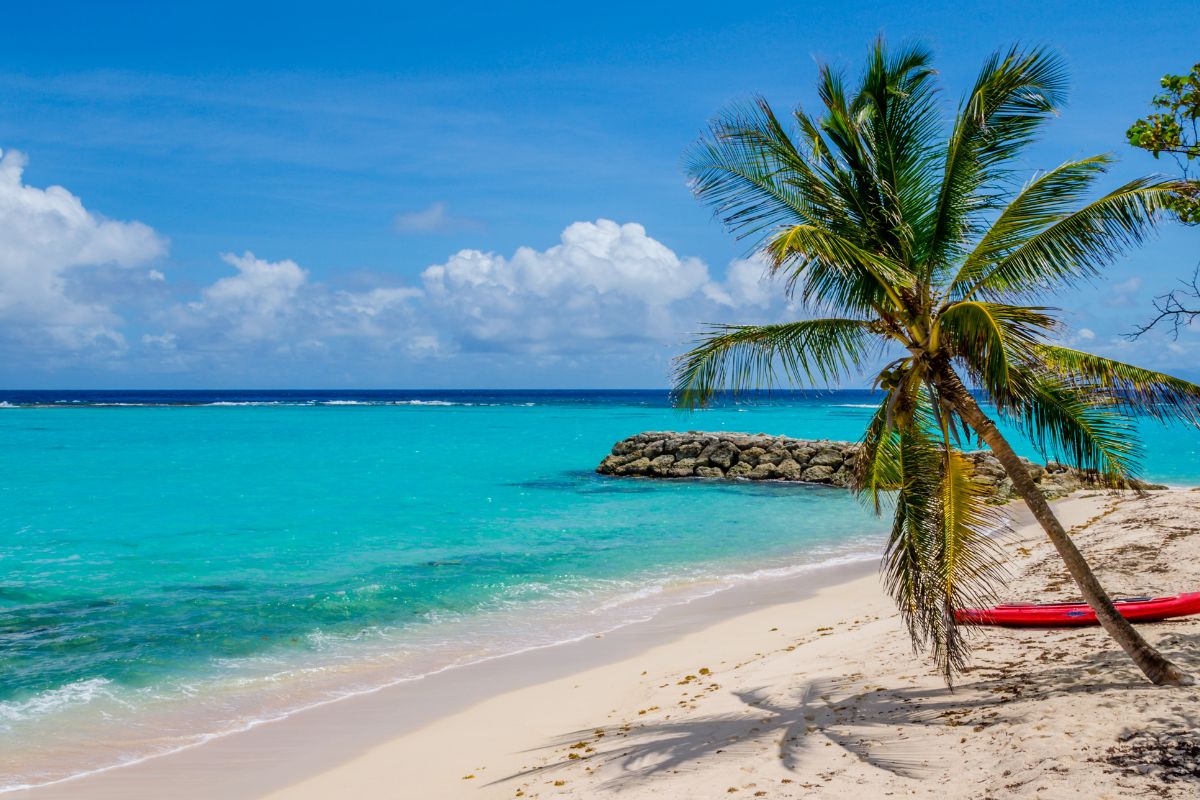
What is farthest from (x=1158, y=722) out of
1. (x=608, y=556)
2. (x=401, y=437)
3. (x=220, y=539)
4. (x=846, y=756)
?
(x=401, y=437)

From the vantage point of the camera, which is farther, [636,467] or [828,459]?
[636,467]

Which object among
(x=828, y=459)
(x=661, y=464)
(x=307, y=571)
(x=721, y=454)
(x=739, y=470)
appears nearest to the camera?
(x=307, y=571)

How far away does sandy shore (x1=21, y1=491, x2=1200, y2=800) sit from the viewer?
6.02m

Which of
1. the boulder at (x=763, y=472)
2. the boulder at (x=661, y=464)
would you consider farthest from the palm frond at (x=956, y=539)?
the boulder at (x=661, y=464)

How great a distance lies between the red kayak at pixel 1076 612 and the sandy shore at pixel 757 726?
0.60ft

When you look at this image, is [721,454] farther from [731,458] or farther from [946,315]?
[946,315]

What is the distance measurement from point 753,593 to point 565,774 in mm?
8298

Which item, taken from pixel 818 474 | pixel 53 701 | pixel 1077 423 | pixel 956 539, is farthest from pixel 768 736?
pixel 818 474

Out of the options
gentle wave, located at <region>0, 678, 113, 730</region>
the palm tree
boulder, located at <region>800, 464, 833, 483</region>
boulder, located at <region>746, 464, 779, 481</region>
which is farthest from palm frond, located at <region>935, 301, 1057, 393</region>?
boulder, located at <region>746, 464, 779, 481</region>

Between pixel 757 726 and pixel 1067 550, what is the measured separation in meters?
3.01

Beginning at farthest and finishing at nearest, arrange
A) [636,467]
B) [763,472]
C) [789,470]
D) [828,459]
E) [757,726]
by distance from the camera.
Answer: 1. [636,467]
2. [763,472]
3. [789,470]
4. [828,459]
5. [757,726]

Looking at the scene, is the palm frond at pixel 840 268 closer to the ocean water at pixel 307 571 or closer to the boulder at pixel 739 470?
the ocean water at pixel 307 571

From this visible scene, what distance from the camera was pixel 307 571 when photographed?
17125 millimetres

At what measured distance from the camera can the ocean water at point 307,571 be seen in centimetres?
1012
